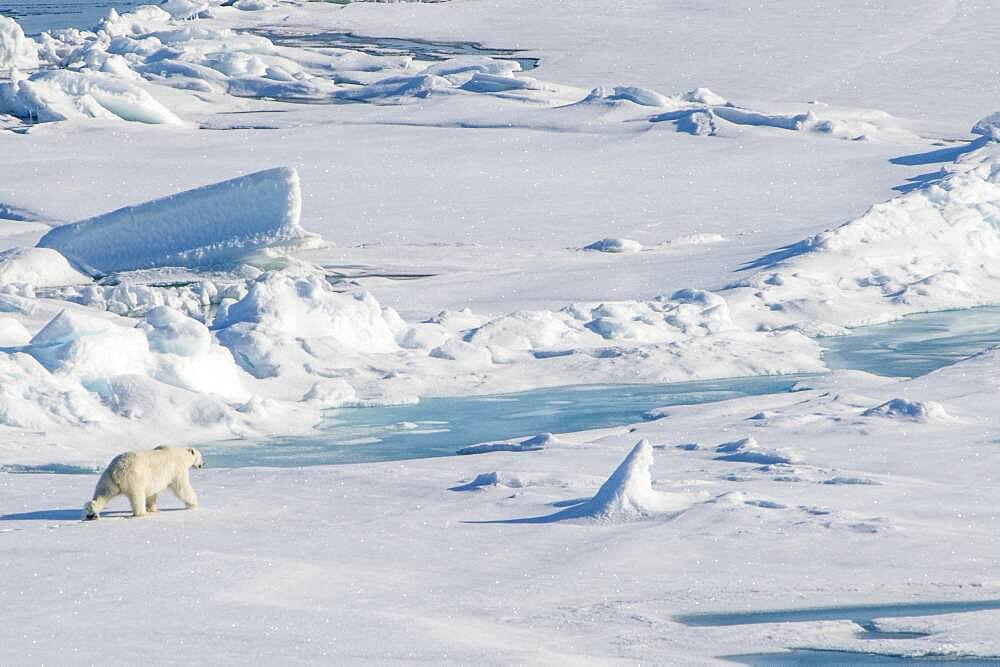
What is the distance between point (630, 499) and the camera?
20.0ft

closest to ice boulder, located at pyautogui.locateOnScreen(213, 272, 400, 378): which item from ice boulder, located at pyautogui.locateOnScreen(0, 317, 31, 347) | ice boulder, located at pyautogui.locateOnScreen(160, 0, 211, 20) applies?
ice boulder, located at pyautogui.locateOnScreen(0, 317, 31, 347)

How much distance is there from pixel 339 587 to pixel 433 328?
6012mm

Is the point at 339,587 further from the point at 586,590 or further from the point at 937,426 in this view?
the point at 937,426

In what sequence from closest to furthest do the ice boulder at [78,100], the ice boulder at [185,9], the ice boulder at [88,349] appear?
the ice boulder at [88,349] < the ice boulder at [78,100] < the ice boulder at [185,9]

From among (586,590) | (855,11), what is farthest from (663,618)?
(855,11)

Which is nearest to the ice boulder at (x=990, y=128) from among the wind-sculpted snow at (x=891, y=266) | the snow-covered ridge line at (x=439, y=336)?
the wind-sculpted snow at (x=891, y=266)

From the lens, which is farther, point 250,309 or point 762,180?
point 762,180

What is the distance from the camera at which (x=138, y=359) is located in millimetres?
9078

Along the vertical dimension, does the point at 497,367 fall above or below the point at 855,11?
below

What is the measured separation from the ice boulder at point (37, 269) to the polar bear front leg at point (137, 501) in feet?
22.6

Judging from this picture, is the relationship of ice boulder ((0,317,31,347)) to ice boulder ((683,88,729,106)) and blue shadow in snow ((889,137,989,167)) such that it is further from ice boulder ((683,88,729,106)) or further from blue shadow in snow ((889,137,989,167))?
ice boulder ((683,88,729,106))

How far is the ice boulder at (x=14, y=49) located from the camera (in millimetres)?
26828

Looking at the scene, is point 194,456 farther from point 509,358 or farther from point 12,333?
point 509,358

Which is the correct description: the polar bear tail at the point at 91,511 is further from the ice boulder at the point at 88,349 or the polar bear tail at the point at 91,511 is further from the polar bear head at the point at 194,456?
the ice boulder at the point at 88,349
